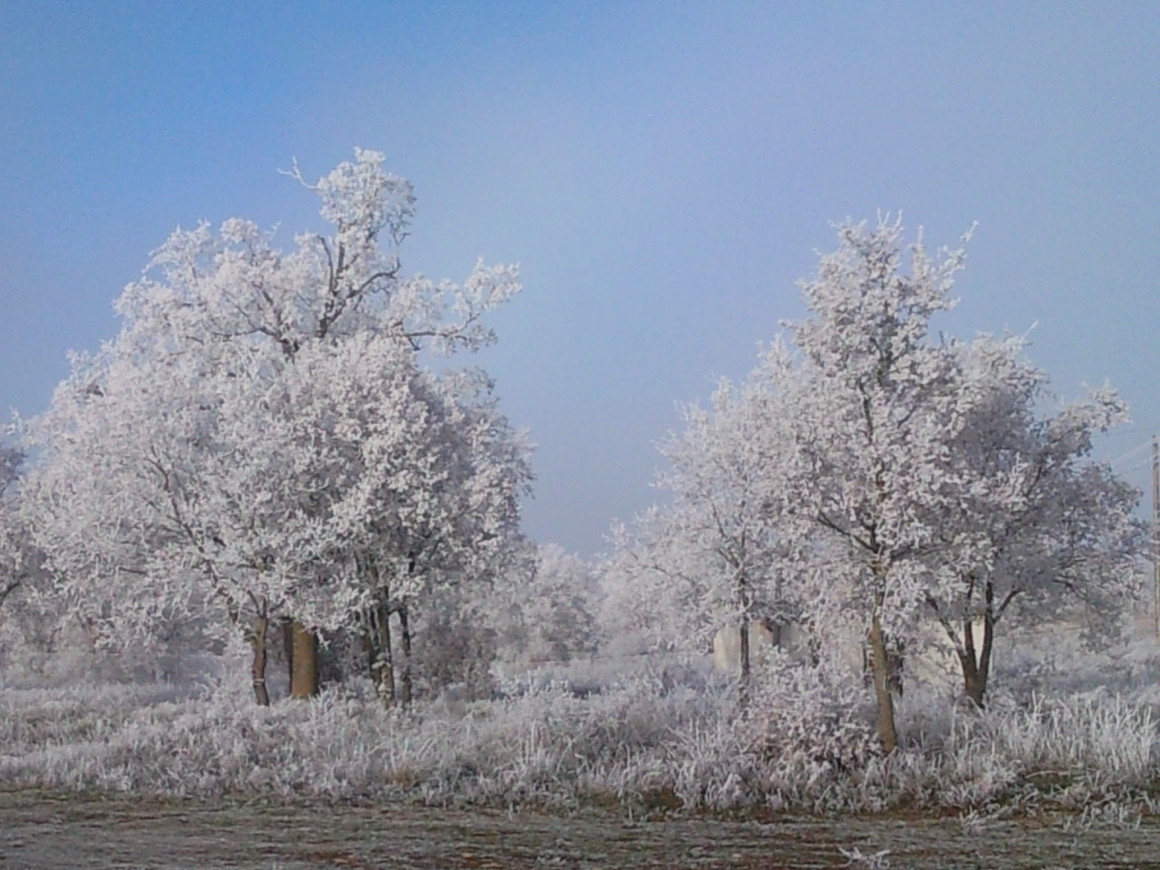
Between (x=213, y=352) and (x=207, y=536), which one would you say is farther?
(x=213, y=352)

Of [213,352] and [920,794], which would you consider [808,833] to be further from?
[213,352]

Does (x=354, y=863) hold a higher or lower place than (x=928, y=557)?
lower

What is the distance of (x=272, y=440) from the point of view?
19.8 m

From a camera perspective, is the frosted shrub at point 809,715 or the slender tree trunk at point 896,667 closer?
the frosted shrub at point 809,715

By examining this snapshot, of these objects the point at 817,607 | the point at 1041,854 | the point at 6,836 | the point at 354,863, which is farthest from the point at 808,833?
the point at 6,836

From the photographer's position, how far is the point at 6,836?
10.8m

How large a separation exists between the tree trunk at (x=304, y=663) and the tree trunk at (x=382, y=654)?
54.3 inches

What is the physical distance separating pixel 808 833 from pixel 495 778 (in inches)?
167

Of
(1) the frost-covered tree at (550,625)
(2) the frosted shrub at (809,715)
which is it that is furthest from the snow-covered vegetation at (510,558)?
(1) the frost-covered tree at (550,625)

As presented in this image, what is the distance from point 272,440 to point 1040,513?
533 inches

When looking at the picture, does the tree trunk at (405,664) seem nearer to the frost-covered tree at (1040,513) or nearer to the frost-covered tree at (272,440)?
the frost-covered tree at (272,440)

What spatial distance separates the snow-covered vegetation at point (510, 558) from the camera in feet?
43.7

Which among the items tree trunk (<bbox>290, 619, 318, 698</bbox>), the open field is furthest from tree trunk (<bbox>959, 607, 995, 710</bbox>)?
tree trunk (<bbox>290, 619, 318, 698</bbox>)

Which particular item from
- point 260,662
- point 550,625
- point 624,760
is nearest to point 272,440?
point 260,662
